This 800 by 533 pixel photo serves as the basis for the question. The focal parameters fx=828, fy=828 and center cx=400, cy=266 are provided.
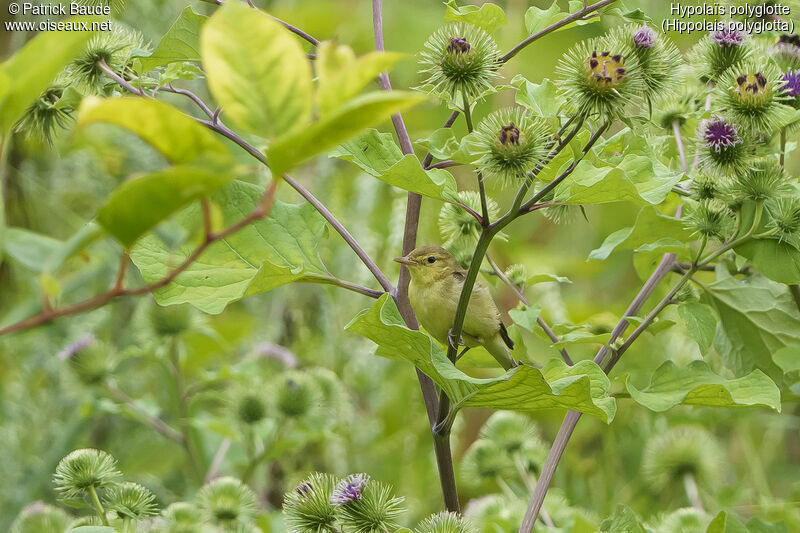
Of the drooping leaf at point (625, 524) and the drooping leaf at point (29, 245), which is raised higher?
the drooping leaf at point (29, 245)

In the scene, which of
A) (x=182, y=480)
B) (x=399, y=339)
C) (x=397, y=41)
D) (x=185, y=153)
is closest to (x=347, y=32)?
(x=397, y=41)

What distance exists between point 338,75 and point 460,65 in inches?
16.3

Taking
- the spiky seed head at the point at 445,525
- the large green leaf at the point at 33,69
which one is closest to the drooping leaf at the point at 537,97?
the spiky seed head at the point at 445,525

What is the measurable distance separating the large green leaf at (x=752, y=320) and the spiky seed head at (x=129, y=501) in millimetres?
651

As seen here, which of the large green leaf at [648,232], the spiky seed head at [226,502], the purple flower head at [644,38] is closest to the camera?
the purple flower head at [644,38]

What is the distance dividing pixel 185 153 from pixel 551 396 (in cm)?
40

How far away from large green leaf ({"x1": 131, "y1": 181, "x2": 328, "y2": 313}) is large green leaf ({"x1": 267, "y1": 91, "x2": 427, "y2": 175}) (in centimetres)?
41

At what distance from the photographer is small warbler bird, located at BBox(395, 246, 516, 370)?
1074 mm

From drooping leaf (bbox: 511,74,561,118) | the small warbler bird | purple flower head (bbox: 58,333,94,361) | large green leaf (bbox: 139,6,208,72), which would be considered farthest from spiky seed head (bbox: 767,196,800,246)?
purple flower head (bbox: 58,333,94,361)

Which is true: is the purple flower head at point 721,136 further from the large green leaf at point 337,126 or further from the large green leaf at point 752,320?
the large green leaf at point 337,126

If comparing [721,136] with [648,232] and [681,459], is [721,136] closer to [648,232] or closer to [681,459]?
[648,232]

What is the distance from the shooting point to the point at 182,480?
70.7 inches

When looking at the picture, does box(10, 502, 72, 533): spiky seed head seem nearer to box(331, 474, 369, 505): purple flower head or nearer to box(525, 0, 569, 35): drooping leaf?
box(331, 474, 369, 505): purple flower head

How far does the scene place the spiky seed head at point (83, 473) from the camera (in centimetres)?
82
